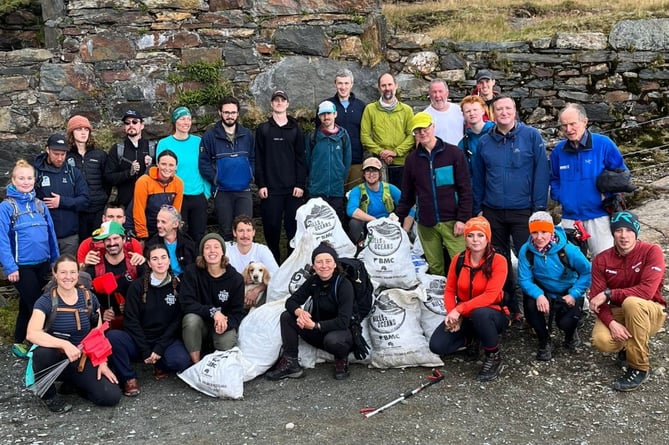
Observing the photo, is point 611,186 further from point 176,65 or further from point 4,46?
point 4,46

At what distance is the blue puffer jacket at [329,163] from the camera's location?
247 inches

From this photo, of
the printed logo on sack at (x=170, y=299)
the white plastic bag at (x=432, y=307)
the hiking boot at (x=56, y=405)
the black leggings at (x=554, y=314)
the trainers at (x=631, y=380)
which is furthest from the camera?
the white plastic bag at (x=432, y=307)

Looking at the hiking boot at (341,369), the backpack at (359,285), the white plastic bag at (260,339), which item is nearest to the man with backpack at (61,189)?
the white plastic bag at (260,339)

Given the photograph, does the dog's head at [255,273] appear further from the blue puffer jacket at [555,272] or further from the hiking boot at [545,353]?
the hiking boot at [545,353]

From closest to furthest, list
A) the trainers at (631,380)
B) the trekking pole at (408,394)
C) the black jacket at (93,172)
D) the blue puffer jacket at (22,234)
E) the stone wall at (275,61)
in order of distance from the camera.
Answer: the trekking pole at (408,394) → the trainers at (631,380) → the blue puffer jacket at (22,234) → the black jacket at (93,172) → the stone wall at (275,61)

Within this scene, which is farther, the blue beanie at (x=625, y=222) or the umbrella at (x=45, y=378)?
the blue beanie at (x=625, y=222)

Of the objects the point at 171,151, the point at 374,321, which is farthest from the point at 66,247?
the point at 374,321

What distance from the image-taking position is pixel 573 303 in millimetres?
4824

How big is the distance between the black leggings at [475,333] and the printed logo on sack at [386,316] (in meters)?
0.30

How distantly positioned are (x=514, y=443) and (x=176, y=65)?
5322mm

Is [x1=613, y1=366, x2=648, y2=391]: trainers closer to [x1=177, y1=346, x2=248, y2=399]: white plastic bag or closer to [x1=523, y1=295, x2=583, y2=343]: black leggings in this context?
[x1=523, y1=295, x2=583, y2=343]: black leggings

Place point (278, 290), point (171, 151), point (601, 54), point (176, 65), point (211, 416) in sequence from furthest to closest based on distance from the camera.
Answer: point (601, 54) → point (176, 65) → point (171, 151) → point (278, 290) → point (211, 416)

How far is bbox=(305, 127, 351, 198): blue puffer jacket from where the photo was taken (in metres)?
6.28

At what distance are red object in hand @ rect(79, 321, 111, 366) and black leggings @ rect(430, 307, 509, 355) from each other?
7.61 ft
